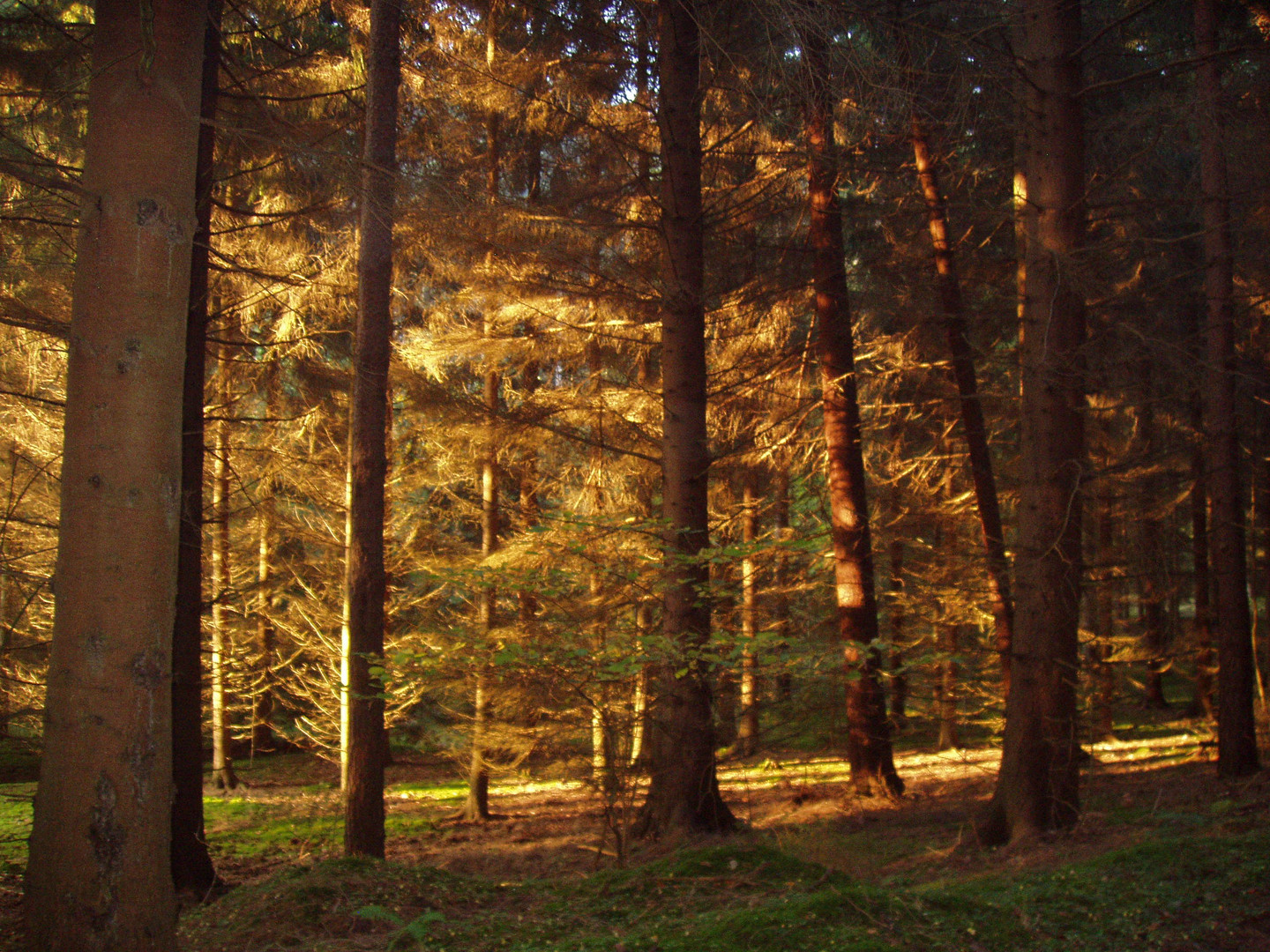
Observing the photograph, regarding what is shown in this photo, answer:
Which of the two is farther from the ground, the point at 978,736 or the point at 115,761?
the point at 115,761

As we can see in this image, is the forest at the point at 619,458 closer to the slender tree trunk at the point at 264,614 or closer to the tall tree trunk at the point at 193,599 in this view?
the tall tree trunk at the point at 193,599

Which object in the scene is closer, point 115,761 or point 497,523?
Answer: point 115,761

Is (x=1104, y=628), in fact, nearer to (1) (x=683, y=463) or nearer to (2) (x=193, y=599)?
(1) (x=683, y=463)

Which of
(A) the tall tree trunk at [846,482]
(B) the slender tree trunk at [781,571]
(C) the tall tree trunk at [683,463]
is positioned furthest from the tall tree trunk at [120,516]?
(A) the tall tree trunk at [846,482]

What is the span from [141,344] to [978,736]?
1855 cm

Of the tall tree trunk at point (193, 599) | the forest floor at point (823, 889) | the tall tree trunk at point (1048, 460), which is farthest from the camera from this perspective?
the tall tree trunk at point (193, 599)

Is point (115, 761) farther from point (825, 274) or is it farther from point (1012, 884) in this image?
point (825, 274)

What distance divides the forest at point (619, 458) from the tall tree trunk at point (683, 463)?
0.15 ft

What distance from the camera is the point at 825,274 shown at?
1061 cm

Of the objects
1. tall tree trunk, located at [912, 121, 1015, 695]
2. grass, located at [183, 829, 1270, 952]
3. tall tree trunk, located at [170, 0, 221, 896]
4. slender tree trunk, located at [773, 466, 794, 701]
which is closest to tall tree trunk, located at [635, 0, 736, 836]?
slender tree trunk, located at [773, 466, 794, 701]

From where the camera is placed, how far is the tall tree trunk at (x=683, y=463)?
779 cm

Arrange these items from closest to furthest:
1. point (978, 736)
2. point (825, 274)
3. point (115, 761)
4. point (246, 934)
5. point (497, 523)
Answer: point (115, 761) → point (246, 934) → point (825, 274) → point (497, 523) → point (978, 736)

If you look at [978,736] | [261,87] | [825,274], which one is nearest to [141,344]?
[261,87]

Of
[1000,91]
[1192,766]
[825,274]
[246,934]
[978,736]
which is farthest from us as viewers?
[978,736]
